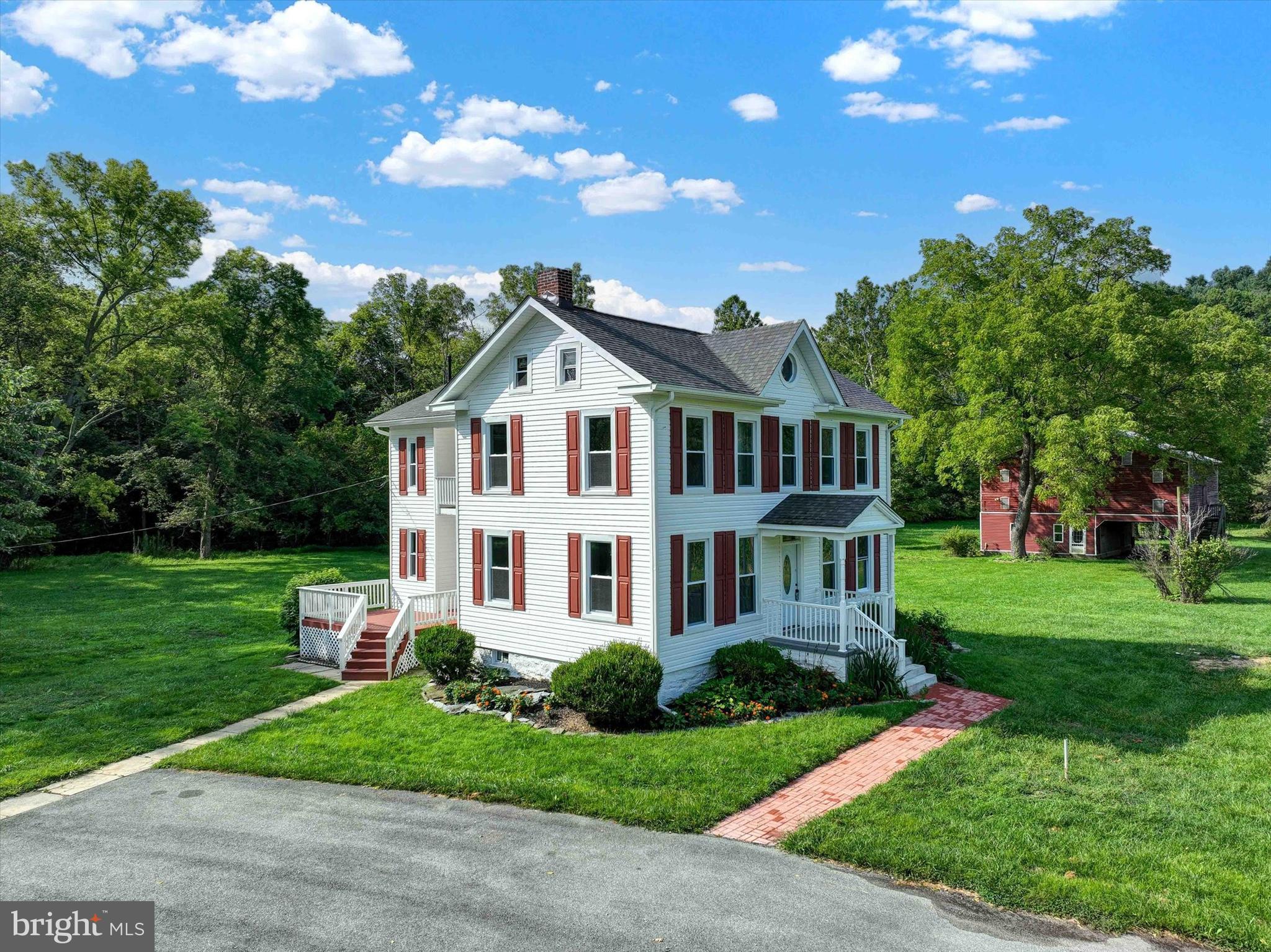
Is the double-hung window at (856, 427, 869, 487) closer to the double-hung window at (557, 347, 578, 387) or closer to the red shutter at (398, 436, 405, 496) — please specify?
the double-hung window at (557, 347, 578, 387)

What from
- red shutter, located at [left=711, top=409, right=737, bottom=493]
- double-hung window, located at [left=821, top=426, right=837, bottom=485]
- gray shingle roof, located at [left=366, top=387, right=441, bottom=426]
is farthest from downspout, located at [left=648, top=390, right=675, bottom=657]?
gray shingle roof, located at [left=366, top=387, right=441, bottom=426]

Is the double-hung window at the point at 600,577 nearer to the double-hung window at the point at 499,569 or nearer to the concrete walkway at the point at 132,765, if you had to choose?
the double-hung window at the point at 499,569

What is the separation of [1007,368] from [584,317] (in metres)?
28.2

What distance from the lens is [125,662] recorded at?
2003cm

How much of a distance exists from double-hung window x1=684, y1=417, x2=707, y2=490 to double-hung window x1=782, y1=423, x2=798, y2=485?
3075 millimetres

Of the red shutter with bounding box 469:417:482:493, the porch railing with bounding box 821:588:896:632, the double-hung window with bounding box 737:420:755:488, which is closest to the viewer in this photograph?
the double-hung window with bounding box 737:420:755:488

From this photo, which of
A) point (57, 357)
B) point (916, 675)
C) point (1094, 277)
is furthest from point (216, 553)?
point (1094, 277)

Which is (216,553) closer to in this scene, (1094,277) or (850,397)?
(850,397)

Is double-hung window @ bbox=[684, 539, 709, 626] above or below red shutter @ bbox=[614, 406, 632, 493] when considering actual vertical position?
below

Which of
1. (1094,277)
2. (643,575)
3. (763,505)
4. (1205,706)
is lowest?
(1205,706)

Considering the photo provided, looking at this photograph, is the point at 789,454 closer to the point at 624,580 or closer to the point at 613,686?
the point at 624,580

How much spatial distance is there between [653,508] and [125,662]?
1511cm

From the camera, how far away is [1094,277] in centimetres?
3975

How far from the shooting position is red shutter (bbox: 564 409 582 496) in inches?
638
